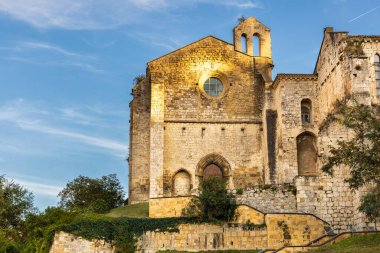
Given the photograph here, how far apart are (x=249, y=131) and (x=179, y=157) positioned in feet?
17.2

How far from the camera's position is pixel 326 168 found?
24.4 meters

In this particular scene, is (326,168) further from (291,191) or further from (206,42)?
(206,42)

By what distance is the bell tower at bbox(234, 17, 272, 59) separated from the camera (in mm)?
44719

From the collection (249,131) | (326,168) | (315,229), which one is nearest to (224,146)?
(249,131)

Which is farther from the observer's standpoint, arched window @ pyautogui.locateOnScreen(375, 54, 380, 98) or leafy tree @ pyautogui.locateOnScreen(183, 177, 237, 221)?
arched window @ pyautogui.locateOnScreen(375, 54, 380, 98)

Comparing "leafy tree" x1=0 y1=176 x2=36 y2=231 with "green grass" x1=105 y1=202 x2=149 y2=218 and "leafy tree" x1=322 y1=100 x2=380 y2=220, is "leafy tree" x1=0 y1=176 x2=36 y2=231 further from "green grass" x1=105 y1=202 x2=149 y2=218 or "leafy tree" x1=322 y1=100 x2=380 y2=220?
"leafy tree" x1=322 y1=100 x2=380 y2=220

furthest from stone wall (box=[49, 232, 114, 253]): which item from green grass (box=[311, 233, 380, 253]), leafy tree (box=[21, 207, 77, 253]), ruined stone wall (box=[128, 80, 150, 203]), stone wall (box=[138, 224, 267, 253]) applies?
ruined stone wall (box=[128, 80, 150, 203])

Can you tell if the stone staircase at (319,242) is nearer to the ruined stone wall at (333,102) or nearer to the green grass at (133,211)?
the ruined stone wall at (333,102)

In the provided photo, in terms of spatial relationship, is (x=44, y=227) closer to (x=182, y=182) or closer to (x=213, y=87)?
(x=182, y=182)

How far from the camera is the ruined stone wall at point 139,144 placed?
135ft

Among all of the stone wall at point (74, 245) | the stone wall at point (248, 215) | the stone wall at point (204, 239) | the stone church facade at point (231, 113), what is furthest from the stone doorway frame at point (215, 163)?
the stone wall at point (74, 245)

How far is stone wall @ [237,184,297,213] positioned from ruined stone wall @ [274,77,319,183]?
7083 millimetres

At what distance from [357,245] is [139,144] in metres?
21.8

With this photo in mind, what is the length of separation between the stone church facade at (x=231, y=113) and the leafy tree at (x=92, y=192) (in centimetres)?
390
